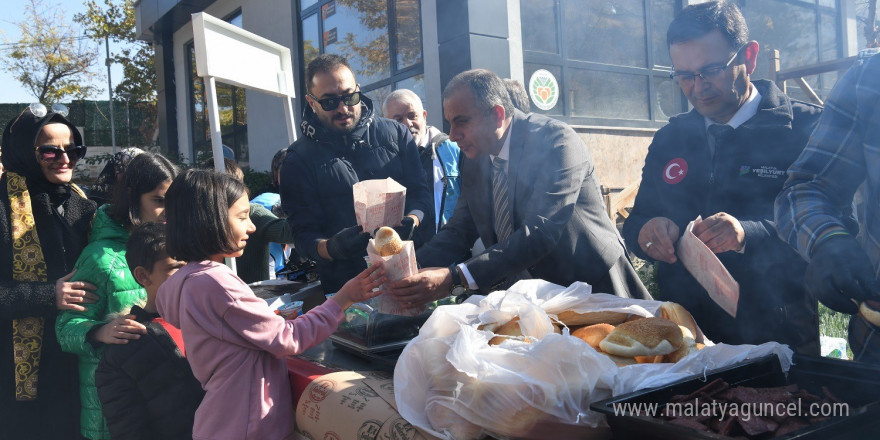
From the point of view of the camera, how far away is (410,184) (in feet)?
11.3

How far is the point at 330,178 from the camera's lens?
125 inches

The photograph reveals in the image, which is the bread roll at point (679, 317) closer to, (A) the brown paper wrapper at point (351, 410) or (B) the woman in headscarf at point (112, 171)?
(A) the brown paper wrapper at point (351, 410)

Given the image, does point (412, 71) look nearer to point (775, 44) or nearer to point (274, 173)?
point (274, 173)

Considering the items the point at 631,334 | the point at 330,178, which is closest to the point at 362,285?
the point at 631,334

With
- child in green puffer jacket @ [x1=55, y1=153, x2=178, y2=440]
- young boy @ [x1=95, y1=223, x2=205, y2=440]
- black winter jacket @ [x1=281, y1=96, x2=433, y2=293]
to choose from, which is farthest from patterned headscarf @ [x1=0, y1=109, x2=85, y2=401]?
black winter jacket @ [x1=281, y1=96, x2=433, y2=293]

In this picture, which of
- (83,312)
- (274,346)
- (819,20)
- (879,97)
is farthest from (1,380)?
(819,20)

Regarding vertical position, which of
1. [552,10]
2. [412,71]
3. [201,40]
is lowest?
[201,40]

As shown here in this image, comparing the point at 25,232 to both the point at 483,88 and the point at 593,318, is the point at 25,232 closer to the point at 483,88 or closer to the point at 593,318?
the point at 483,88

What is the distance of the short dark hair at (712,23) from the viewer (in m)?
2.22

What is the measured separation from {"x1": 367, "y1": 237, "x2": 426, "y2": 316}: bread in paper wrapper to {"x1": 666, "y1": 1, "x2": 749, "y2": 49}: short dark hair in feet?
4.10

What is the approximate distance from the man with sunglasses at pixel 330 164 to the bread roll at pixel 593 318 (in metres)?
1.35

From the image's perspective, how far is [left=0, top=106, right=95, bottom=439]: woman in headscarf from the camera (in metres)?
2.76

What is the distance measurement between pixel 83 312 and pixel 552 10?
6.74 meters

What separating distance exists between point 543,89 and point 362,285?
615 cm
